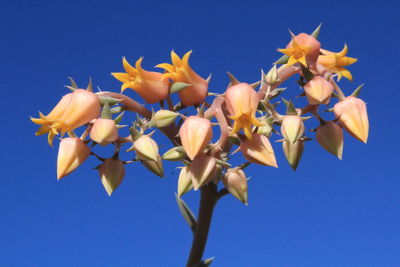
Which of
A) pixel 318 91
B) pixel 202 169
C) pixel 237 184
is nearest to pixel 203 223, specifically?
pixel 237 184

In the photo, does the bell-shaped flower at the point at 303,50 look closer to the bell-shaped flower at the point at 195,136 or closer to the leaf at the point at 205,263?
the bell-shaped flower at the point at 195,136

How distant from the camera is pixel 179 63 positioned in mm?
2357

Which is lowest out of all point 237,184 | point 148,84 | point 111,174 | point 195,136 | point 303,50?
point 237,184

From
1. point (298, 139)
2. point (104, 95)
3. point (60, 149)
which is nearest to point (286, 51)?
point (298, 139)

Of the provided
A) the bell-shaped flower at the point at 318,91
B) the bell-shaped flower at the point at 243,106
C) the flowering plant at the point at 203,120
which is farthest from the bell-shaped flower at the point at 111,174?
the bell-shaped flower at the point at 318,91

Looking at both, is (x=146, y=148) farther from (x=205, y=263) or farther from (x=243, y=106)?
(x=205, y=263)

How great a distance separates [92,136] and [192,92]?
43 cm

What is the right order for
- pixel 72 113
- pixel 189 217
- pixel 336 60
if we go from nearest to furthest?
pixel 72 113 → pixel 336 60 → pixel 189 217

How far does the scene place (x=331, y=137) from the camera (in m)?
2.21

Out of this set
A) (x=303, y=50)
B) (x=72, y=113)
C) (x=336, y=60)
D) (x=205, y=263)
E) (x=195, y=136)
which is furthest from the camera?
(x=205, y=263)

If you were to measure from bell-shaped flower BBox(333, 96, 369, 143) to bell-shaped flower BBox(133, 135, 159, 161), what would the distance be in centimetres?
69

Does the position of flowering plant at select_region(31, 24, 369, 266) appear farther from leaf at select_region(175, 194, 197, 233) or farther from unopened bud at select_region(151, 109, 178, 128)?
leaf at select_region(175, 194, 197, 233)

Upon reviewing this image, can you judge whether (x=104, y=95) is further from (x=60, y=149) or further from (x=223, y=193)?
(x=223, y=193)

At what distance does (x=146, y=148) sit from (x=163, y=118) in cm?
14
